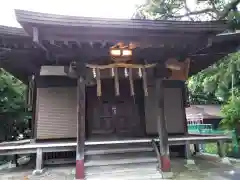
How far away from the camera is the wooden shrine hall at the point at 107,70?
4520 mm

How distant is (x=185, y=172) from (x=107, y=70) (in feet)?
10.5

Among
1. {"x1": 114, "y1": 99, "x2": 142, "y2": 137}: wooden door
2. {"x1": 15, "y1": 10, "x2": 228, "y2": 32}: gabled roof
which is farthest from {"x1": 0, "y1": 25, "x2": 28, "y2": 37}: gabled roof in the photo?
{"x1": 114, "y1": 99, "x2": 142, "y2": 137}: wooden door

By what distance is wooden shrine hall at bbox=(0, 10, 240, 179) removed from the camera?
452 centimetres

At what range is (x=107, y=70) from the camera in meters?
5.58

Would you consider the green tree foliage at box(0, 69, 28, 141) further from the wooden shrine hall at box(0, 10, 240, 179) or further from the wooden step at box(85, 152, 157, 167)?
the wooden step at box(85, 152, 157, 167)

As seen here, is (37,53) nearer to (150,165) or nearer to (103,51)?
(103,51)

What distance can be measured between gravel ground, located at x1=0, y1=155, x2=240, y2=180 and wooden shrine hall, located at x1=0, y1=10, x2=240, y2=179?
1.61 feet

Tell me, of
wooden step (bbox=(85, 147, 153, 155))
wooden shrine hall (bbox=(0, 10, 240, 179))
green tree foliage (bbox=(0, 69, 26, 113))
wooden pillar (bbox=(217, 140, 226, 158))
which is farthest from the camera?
green tree foliage (bbox=(0, 69, 26, 113))

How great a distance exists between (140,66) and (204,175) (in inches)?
119

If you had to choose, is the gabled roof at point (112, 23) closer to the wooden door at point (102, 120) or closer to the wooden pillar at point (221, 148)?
the wooden pillar at point (221, 148)

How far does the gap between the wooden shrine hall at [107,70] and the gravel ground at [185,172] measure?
0.49 metres

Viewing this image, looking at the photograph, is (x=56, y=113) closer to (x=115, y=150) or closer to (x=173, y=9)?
(x=115, y=150)

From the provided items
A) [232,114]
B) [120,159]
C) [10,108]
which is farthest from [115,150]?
[10,108]

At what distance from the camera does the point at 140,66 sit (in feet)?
18.0
